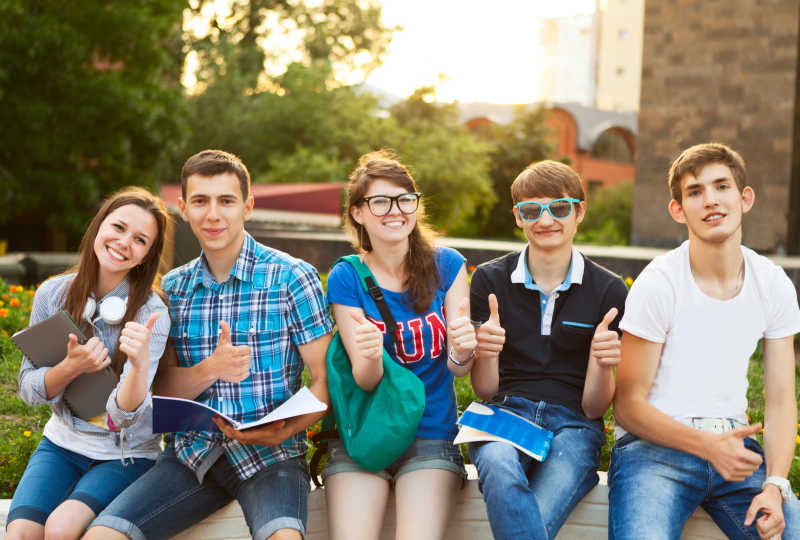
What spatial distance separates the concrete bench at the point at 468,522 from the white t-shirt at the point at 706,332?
398mm

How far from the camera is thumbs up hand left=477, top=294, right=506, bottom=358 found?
290 centimetres

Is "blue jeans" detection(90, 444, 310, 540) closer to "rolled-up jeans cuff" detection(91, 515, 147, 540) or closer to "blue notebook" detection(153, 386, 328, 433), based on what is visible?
"rolled-up jeans cuff" detection(91, 515, 147, 540)

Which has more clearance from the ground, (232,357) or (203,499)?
(232,357)

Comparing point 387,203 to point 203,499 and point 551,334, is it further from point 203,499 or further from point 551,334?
point 203,499

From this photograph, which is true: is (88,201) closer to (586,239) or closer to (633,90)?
(586,239)

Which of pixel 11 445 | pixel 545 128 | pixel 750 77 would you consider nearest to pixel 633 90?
pixel 545 128

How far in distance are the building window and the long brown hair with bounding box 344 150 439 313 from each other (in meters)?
44.4

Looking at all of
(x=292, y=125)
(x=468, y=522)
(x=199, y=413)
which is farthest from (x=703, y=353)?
(x=292, y=125)

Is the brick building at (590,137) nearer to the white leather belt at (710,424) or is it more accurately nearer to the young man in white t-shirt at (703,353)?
the young man in white t-shirt at (703,353)

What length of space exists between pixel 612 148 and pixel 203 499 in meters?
47.0

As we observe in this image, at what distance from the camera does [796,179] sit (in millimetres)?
14828

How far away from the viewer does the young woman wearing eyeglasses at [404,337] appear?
111 inches

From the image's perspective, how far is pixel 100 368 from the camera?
2.89 m

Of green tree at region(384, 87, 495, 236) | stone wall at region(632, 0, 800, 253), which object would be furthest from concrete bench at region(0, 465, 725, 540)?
green tree at region(384, 87, 495, 236)
